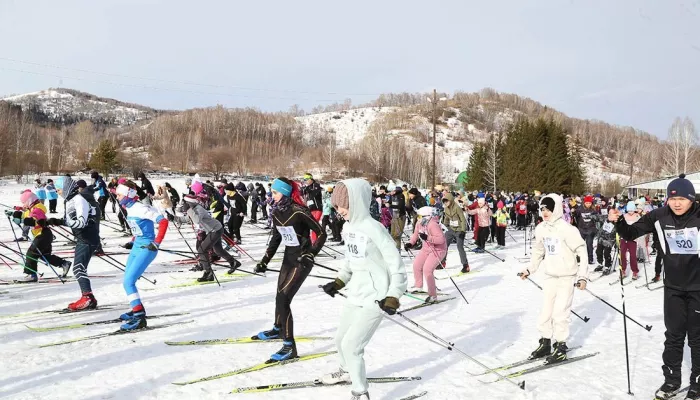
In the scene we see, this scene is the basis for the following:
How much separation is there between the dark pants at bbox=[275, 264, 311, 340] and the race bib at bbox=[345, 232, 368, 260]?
1.44 metres

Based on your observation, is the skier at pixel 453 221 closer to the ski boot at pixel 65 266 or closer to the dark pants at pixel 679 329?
the dark pants at pixel 679 329

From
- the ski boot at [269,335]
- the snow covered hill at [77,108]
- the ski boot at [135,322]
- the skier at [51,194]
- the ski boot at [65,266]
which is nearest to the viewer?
the ski boot at [269,335]

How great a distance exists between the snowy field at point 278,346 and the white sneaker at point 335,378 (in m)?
0.06

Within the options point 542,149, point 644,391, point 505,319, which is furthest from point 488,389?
point 542,149

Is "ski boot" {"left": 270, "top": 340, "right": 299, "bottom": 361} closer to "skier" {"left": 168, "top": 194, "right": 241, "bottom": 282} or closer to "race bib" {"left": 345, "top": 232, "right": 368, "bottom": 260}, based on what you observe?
"race bib" {"left": 345, "top": 232, "right": 368, "bottom": 260}

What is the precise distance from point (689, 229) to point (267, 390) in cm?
403

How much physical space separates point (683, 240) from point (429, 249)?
4377 millimetres

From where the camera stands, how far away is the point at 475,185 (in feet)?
192

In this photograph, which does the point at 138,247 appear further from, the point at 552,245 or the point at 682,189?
the point at 682,189

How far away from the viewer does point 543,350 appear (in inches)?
206

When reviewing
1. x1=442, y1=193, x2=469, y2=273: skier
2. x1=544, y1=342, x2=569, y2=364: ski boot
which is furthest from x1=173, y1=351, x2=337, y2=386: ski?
x1=442, y1=193, x2=469, y2=273: skier

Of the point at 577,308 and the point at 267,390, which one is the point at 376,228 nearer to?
the point at 267,390

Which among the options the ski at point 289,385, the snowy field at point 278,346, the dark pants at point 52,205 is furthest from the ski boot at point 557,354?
the dark pants at point 52,205

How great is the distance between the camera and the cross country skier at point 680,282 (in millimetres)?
4055
